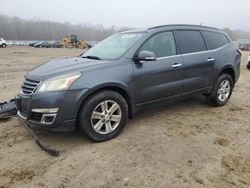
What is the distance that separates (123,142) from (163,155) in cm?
69

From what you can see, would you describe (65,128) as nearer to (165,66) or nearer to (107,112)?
(107,112)

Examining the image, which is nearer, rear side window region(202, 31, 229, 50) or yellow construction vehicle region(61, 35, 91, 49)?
rear side window region(202, 31, 229, 50)

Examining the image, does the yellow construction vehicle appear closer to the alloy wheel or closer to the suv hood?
the suv hood

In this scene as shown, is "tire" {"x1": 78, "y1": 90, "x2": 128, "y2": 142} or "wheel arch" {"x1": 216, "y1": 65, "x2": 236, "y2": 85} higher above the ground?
"wheel arch" {"x1": 216, "y1": 65, "x2": 236, "y2": 85}

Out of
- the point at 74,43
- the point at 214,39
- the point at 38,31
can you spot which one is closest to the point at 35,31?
the point at 38,31

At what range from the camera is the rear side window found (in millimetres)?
6242

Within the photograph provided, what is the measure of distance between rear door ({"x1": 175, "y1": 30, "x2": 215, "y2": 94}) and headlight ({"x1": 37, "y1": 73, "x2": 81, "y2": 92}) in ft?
7.40

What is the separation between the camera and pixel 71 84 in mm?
4164

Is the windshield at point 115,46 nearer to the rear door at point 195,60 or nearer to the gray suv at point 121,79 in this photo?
the gray suv at point 121,79

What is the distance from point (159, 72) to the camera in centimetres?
507

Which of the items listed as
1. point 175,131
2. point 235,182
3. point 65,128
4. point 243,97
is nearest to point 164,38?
point 175,131

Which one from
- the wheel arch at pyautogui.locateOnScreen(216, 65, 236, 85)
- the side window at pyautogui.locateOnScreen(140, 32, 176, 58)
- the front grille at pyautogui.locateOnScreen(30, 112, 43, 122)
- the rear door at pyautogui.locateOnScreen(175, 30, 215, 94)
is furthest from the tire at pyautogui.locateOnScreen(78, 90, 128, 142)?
the wheel arch at pyautogui.locateOnScreen(216, 65, 236, 85)

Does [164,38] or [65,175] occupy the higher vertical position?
[164,38]

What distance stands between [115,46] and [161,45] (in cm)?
81
